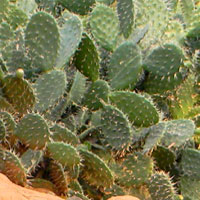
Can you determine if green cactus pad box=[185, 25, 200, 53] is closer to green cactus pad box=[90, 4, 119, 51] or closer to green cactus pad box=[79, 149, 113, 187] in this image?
green cactus pad box=[90, 4, 119, 51]

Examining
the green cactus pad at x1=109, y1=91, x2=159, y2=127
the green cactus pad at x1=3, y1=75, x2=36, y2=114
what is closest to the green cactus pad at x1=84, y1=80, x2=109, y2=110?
the green cactus pad at x1=109, y1=91, x2=159, y2=127

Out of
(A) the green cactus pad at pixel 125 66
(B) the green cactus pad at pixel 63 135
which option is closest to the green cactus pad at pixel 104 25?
(A) the green cactus pad at pixel 125 66

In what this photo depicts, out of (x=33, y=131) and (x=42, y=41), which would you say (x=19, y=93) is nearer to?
(x=33, y=131)

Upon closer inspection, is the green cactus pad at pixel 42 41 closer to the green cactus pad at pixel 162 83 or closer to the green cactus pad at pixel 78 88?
the green cactus pad at pixel 78 88

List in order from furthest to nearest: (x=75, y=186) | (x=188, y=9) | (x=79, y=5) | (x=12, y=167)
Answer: (x=188, y=9) → (x=79, y=5) → (x=75, y=186) → (x=12, y=167)

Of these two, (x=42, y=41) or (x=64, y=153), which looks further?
(x=42, y=41)

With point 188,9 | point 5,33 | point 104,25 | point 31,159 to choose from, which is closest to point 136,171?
point 31,159
